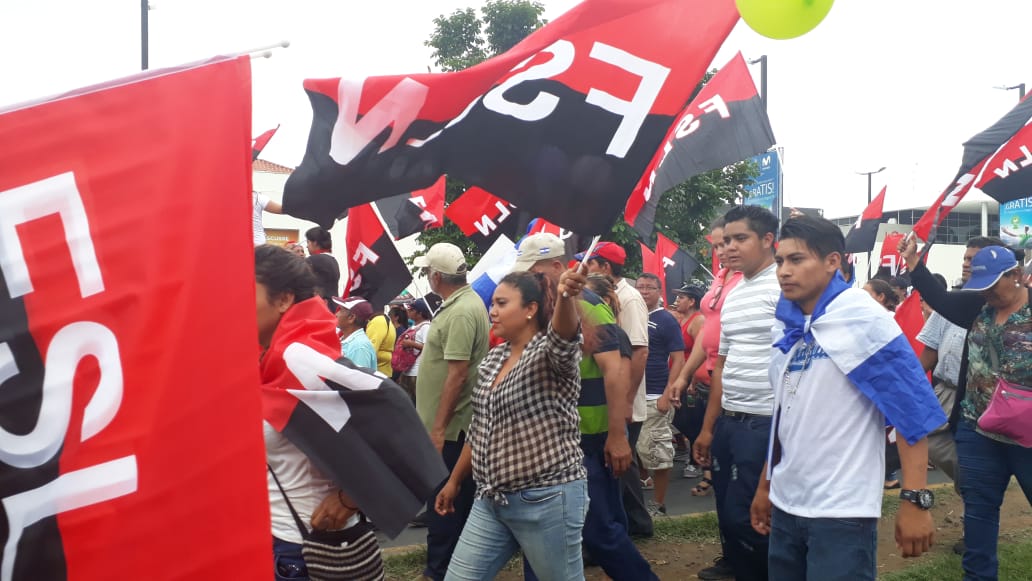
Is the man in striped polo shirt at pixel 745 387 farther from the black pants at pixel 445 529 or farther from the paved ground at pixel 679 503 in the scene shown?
the paved ground at pixel 679 503

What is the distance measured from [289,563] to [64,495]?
3.83 ft

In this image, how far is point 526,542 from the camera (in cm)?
352

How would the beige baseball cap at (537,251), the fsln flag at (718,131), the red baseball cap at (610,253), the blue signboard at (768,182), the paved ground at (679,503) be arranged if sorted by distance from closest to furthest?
the beige baseball cap at (537,251) < the fsln flag at (718,131) < the red baseball cap at (610,253) < the paved ground at (679,503) < the blue signboard at (768,182)

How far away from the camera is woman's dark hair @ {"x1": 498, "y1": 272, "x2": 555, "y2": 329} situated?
3734 mm

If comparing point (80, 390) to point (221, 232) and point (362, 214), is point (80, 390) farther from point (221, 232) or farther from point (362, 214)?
point (362, 214)

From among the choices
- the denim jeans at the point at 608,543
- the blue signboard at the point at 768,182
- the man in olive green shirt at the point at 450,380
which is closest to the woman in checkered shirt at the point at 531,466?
the denim jeans at the point at 608,543

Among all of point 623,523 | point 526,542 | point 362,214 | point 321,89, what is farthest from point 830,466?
point 362,214

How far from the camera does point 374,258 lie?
6.65m

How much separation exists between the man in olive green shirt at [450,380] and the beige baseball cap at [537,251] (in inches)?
24.1

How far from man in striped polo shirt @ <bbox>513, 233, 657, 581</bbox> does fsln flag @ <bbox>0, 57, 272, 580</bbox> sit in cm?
236

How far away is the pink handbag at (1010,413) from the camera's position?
14.1 ft

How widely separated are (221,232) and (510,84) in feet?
5.61

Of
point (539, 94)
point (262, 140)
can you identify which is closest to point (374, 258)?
point (262, 140)

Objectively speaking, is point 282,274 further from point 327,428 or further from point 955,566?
point 955,566
